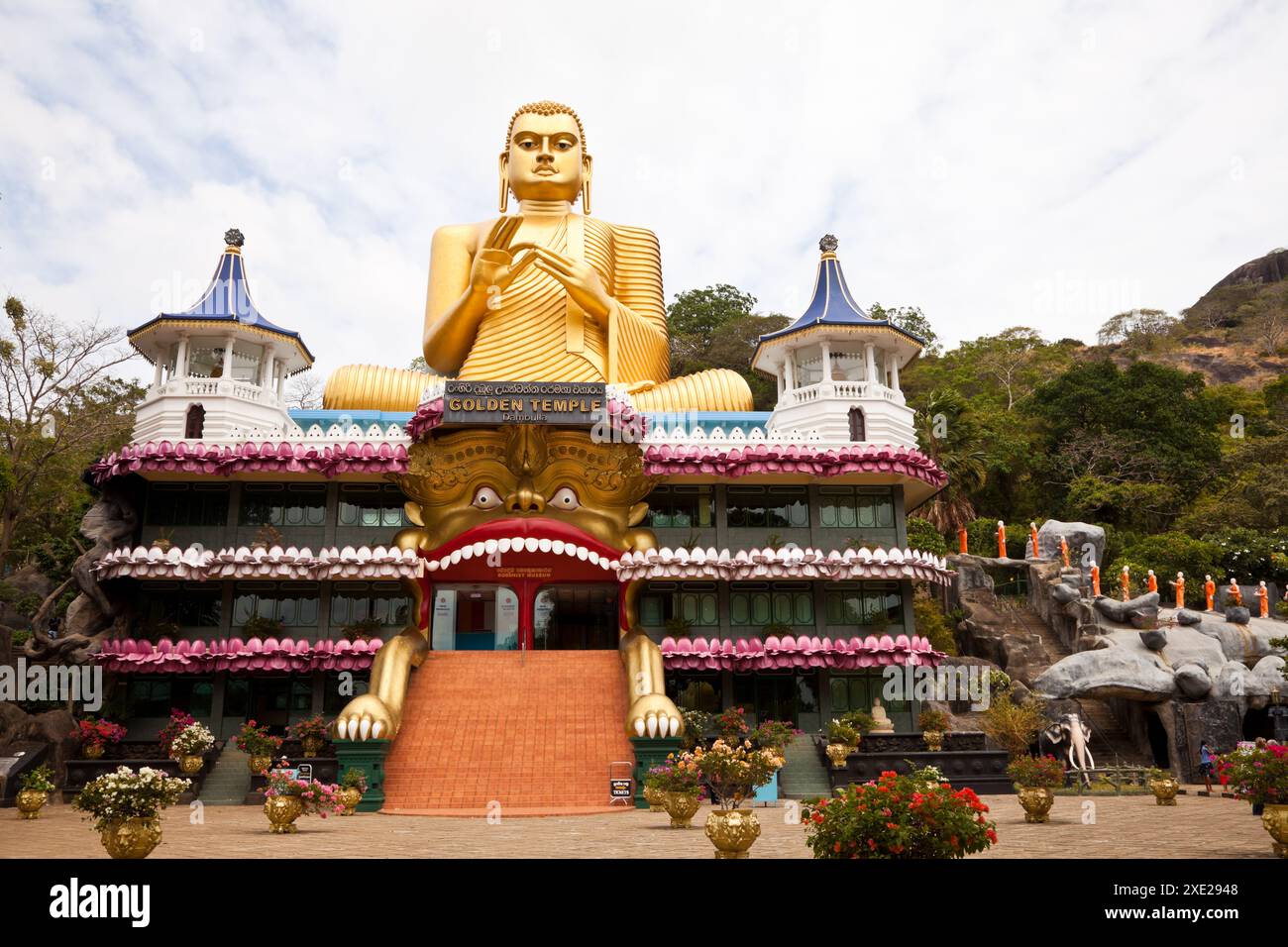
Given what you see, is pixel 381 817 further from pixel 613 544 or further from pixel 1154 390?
pixel 1154 390

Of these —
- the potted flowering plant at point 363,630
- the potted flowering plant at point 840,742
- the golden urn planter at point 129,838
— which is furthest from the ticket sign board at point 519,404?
the golden urn planter at point 129,838

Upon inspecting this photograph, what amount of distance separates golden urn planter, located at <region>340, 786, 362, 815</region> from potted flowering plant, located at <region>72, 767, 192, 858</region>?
5.88m

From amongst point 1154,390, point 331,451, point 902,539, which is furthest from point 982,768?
point 1154,390

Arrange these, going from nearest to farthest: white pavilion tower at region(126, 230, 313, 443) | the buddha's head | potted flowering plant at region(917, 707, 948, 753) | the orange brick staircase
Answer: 1. the orange brick staircase
2. potted flowering plant at region(917, 707, 948, 753)
3. white pavilion tower at region(126, 230, 313, 443)
4. the buddha's head

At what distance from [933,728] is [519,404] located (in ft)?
43.3

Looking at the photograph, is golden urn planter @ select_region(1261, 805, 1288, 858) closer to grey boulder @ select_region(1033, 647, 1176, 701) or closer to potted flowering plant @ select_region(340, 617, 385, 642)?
grey boulder @ select_region(1033, 647, 1176, 701)

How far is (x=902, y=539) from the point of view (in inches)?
1132

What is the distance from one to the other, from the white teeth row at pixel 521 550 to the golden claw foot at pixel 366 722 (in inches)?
208

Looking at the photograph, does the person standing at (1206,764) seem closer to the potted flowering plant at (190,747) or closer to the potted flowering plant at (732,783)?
the potted flowering plant at (732,783)

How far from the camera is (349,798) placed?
1800 centimetres

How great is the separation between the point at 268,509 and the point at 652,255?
14666 millimetres

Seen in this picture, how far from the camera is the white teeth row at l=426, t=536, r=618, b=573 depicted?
26.1 meters

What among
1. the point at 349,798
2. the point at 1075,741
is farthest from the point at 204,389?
the point at 1075,741

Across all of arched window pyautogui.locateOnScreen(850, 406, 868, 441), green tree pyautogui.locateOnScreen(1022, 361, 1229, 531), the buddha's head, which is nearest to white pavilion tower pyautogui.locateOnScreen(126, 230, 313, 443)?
the buddha's head
